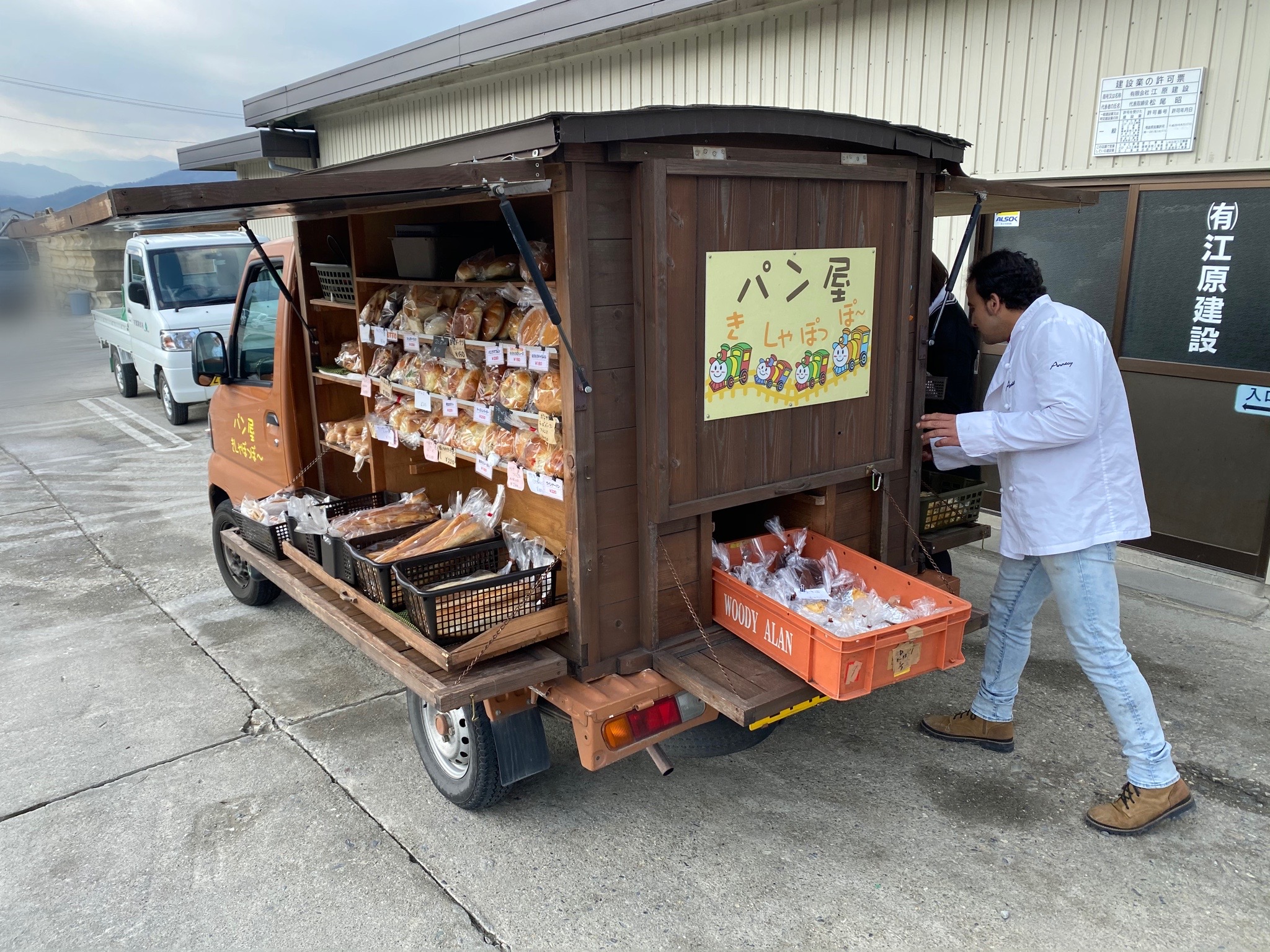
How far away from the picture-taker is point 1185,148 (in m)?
5.20

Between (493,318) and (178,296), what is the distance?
8.94 meters

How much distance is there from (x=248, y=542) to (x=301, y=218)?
5.40 ft

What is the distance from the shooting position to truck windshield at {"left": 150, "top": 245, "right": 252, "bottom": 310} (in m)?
10.7

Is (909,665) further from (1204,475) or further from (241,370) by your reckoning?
(241,370)

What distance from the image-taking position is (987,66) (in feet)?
19.8

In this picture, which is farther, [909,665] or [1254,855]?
[1254,855]

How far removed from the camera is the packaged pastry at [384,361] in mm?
4184

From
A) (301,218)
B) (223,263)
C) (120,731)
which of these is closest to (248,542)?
(120,731)

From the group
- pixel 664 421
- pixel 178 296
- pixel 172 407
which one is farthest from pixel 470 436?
pixel 172 407

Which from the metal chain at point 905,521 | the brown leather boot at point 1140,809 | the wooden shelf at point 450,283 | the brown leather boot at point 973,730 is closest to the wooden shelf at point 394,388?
the wooden shelf at point 450,283

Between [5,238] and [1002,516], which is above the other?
[5,238]

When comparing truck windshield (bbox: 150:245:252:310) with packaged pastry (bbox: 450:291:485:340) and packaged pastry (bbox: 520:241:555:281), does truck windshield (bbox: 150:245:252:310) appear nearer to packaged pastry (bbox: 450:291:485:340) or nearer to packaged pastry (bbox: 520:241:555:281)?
packaged pastry (bbox: 450:291:485:340)

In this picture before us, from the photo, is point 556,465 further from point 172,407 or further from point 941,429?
point 172,407

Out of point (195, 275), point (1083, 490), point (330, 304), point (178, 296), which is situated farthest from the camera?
point (195, 275)
